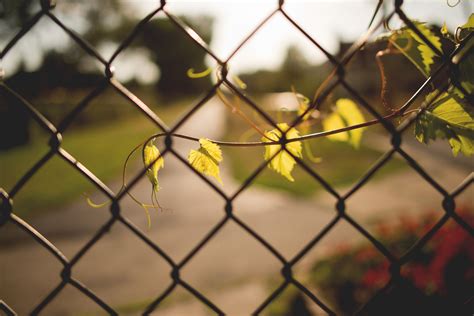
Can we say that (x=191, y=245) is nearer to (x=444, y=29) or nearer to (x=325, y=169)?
(x=444, y=29)

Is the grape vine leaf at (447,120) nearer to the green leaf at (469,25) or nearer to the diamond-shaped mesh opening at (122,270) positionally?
the green leaf at (469,25)

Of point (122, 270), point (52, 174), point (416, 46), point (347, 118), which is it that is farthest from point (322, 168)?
point (416, 46)

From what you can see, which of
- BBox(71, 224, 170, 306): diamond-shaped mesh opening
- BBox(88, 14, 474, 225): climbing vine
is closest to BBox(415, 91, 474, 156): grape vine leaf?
BBox(88, 14, 474, 225): climbing vine

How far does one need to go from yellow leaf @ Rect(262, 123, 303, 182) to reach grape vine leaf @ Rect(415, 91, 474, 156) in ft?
0.81

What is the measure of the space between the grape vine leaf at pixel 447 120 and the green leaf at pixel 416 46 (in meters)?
0.08

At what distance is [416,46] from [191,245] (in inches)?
177

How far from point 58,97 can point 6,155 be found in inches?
444

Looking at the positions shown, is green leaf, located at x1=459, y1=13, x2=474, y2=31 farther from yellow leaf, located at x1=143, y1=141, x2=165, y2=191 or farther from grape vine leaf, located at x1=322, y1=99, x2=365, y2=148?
yellow leaf, located at x1=143, y1=141, x2=165, y2=191

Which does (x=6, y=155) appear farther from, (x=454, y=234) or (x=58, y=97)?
(x=454, y=234)

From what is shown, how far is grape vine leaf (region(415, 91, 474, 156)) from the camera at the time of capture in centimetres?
71

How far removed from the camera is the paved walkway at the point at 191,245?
12.2ft

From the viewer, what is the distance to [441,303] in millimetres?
1971

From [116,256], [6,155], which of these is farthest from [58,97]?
[116,256]

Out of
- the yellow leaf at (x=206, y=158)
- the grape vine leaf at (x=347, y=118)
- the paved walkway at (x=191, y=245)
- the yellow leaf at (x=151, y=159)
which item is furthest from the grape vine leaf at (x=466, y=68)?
the paved walkway at (x=191, y=245)
